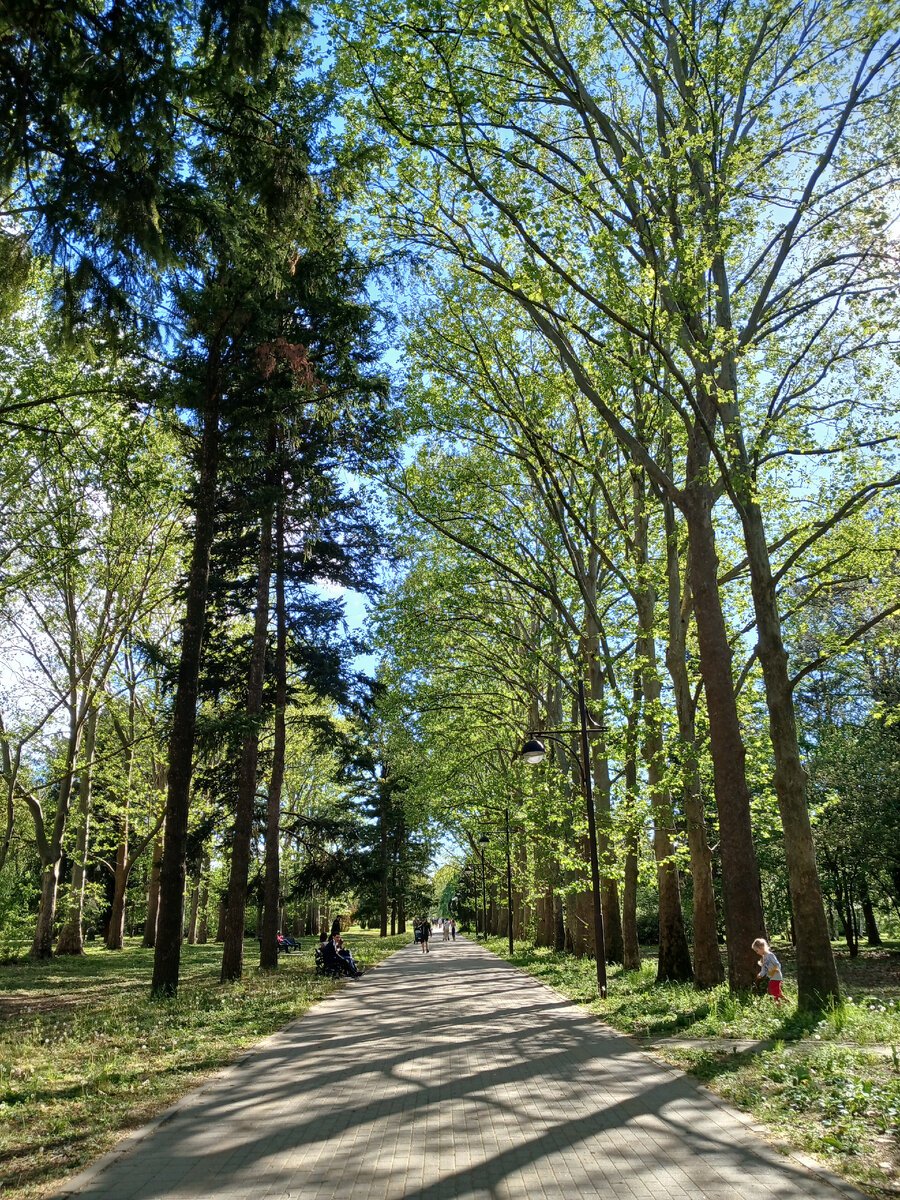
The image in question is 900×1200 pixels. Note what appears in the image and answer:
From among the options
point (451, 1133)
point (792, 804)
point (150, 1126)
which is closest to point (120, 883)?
point (150, 1126)

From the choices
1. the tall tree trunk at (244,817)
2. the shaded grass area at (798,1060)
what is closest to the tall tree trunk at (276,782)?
the tall tree trunk at (244,817)

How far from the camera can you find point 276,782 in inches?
775

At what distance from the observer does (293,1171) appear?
509 centimetres

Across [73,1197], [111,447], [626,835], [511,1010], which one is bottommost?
[511,1010]

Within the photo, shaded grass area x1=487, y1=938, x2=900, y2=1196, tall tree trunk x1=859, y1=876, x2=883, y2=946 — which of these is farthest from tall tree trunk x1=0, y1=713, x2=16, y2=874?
tall tree trunk x1=859, y1=876, x2=883, y2=946

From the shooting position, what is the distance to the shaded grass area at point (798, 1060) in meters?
5.22

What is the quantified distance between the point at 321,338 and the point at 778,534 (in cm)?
1097

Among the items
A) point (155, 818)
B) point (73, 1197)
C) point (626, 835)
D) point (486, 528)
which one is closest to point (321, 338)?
point (486, 528)

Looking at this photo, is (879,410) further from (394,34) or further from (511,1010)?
(511,1010)

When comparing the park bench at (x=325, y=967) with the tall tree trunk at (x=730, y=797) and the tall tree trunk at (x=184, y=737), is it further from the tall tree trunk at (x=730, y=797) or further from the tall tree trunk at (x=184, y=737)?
the tall tree trunk at (x=730, y=797)

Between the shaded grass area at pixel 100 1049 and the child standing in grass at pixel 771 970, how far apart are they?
22.3ft

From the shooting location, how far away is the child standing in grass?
10438 millimetres

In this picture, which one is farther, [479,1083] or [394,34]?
[394,34]

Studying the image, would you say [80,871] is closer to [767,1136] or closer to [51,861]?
[51,861]
